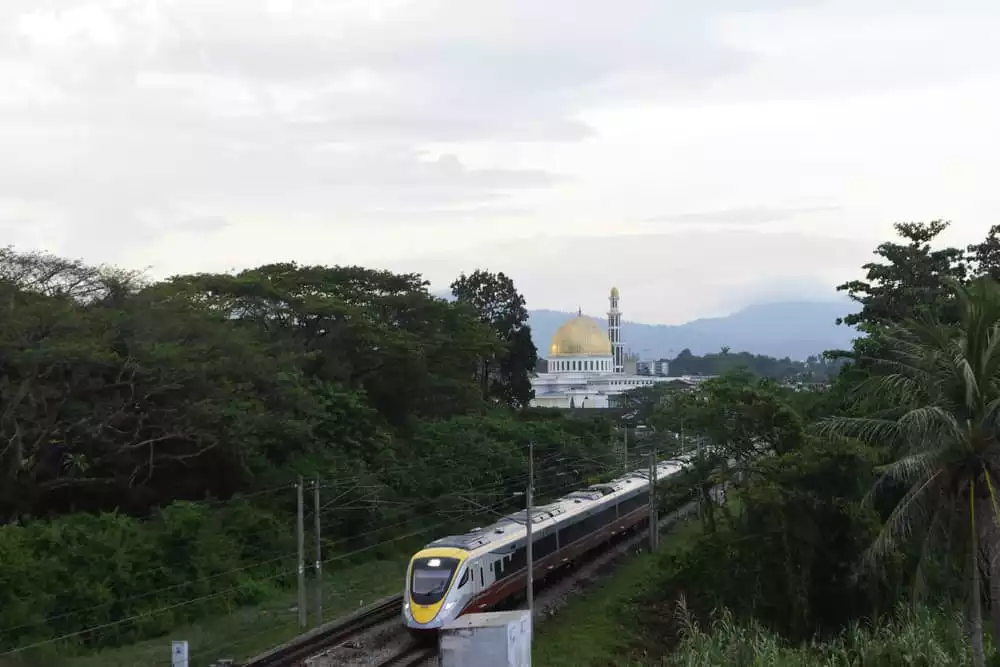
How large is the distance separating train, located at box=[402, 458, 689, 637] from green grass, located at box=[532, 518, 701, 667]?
4.31ft

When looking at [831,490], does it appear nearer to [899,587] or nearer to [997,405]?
[899,587]

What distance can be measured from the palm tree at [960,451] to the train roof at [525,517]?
10.3 metres

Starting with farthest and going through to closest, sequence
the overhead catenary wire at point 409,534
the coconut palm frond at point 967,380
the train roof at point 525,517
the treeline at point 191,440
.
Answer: the treeline at point 191,440
the train roof at point 525,517
the overhead catenary wire at point 409,534
the coconut palm frond at point 967,380

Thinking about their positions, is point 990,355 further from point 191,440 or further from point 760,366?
point 760,366

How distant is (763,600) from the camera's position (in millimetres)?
22109

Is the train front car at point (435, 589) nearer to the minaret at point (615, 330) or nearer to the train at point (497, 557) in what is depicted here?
the train at point (497, 557)

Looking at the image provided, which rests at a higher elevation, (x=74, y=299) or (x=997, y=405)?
(x=74, y=299)

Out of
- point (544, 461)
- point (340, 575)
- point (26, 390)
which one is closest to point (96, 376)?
point (26, 390)

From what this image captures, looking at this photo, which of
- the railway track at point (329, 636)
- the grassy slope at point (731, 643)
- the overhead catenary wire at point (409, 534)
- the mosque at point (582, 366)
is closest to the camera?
the grassy slope at point (731, 643)

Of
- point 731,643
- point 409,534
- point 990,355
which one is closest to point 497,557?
point 731,643

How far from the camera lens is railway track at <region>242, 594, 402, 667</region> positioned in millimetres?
19922

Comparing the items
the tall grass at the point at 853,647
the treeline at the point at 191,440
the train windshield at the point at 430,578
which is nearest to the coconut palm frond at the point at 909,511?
the tall grass at the point at 853,647

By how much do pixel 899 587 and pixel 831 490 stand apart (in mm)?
2370

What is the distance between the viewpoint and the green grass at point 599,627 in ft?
68.6
